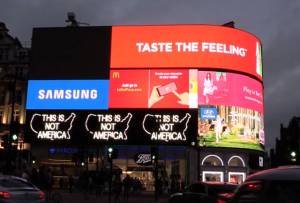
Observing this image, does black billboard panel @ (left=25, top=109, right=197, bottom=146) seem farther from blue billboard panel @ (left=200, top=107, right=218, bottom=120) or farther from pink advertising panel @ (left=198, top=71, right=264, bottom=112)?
pink advertising panel @ (left=198, top=71, right=264, bottom=112)

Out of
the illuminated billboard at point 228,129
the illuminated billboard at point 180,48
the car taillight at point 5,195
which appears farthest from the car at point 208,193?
the illuminated billboard at point 180,48

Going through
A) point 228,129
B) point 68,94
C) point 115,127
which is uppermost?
point 68,94

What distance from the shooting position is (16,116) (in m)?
75.6

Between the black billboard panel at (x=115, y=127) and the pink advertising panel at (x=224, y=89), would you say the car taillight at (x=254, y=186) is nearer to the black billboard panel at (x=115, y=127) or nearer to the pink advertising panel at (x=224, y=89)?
the black billboard panel at (x=115, y=127)

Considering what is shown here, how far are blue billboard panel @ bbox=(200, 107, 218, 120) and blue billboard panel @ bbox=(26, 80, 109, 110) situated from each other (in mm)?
8474

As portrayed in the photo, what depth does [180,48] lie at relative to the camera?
53.7 m

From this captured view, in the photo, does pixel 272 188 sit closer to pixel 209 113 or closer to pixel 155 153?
pixel 155 153

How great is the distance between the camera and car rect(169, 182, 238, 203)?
16.4 m

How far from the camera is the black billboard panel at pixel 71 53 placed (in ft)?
180

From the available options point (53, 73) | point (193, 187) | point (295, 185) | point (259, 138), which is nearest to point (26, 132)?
point (53, 73)

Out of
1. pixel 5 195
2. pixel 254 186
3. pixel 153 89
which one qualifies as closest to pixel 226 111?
pixel 153 89

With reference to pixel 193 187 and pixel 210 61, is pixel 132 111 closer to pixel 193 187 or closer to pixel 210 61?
pixel 210 61

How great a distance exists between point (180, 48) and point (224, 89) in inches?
213

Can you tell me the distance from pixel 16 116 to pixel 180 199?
59.9m
